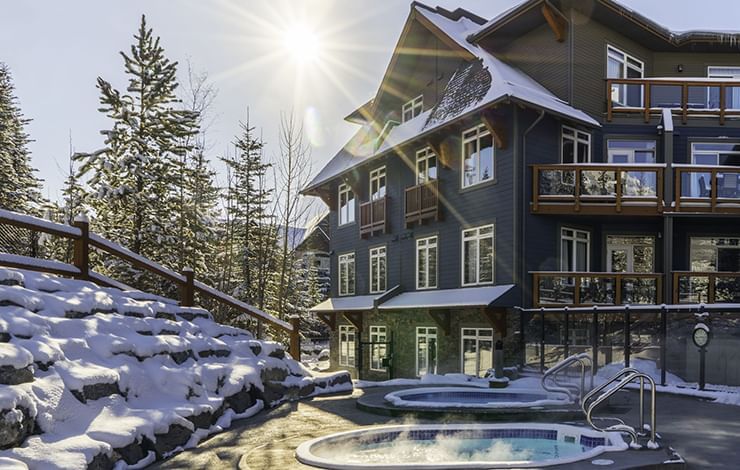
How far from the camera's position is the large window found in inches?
613

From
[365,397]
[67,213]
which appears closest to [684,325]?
[365,397]

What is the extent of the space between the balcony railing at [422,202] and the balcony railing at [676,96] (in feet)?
16.7

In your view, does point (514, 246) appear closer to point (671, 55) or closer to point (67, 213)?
point (671, 55)

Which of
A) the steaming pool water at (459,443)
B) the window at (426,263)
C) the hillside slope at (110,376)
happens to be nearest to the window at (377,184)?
the window at (426,263)

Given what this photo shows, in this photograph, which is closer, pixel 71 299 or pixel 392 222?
pixel 71 299

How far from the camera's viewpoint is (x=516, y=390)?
10164 mm

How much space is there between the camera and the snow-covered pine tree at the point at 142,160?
705 inches

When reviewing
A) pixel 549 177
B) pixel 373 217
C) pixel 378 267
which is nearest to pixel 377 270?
pixel 378 267

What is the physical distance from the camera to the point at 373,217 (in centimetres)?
1983

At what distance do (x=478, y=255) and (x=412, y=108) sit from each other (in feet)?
22.7

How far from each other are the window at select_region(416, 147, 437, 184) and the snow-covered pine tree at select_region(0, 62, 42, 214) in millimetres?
16287

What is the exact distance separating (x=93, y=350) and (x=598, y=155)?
13.5 meters

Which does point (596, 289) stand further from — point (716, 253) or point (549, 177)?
point (716, 253)

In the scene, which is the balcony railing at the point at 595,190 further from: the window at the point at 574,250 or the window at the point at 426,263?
the window at the point at 426,263
